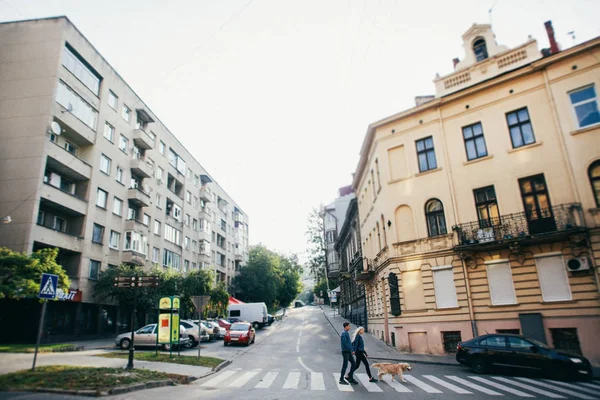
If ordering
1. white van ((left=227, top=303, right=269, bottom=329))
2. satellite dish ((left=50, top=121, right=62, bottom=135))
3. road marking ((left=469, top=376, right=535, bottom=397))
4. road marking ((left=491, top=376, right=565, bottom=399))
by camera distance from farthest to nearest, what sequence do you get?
white van ((left=227, top=303, right=269, bottom=329)) → satellite dish ((left=50, top=121, right=62, bottom=135)) → road marking ((left=469, top=376, right=535, bottom=397)) → road marking ((left=491, top=376, right=565, bottom=399))

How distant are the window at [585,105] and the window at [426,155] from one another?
6.83m

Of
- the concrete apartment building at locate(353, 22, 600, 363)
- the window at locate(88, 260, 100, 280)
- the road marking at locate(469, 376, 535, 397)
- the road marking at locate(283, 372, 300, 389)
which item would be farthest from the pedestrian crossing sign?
the window at locate(88, 260, 100, 280)

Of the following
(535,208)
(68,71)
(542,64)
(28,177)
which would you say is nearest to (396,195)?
(535,208)

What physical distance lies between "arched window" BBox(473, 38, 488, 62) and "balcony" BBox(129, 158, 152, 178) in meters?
29.1

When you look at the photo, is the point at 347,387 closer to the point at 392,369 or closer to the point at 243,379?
the point at 392,369

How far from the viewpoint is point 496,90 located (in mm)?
19766

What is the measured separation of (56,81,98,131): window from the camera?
2555 centimetres

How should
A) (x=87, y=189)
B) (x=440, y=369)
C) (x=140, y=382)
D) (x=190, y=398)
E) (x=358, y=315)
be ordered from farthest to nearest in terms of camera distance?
1. (x=358, y=315)
2. (x=87, y=189)
3. (x=440, y=369)
4. (x=140, y=382)
5. (x=190, y=398)

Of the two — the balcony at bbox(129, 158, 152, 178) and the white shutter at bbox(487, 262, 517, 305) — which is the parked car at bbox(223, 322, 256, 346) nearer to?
the white shutter at bbox(487, 262, 517, 305)

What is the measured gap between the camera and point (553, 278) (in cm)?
1686

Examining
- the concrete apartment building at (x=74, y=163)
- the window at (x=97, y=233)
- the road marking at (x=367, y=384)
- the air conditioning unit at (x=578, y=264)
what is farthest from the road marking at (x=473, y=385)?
the window at (x=97, y=233)

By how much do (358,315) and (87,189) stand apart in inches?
1061

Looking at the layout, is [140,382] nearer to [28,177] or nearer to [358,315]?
[28,177]

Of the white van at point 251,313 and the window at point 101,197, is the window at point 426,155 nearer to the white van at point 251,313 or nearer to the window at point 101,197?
the window at point 101,197
